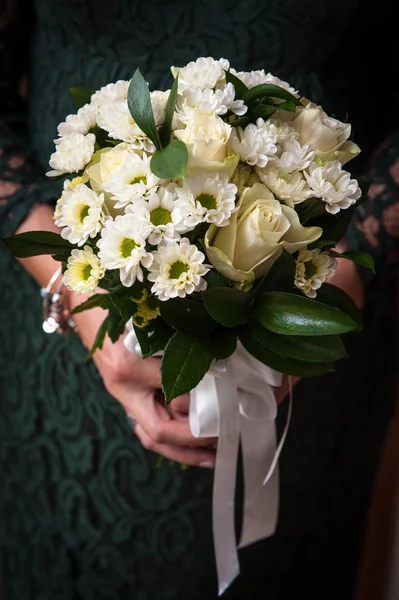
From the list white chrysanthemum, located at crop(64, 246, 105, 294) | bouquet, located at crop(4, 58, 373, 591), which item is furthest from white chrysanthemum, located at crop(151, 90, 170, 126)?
white chrysanthemum, located at crop(64, 246, 105, 294)

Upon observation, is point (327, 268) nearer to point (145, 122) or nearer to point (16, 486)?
point (145, 122)

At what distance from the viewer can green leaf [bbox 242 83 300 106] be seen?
458 mm

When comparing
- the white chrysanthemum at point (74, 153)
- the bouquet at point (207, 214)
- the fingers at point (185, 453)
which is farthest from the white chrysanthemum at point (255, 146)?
the fingers at point (185, 453)

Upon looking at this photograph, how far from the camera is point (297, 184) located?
1.41ft

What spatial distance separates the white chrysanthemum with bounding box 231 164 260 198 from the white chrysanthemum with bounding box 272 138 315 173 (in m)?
0.02

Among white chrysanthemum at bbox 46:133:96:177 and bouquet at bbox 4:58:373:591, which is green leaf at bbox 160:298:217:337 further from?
white chrysanthemum at bbox 46:133:96:177

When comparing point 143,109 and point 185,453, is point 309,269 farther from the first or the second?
point 185,453

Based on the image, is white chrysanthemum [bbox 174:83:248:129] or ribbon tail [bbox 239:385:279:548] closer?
white chrysanthemum [bbox 174:83:248:129]

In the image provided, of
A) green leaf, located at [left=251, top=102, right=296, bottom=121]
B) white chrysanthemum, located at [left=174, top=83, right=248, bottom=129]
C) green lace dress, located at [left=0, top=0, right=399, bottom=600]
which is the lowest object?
green lace dress, located at [left=0, top=0, right=399, bottom=600]

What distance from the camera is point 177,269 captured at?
409mm

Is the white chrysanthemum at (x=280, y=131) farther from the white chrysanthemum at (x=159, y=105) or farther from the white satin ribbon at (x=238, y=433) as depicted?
the white satin ribbon at (x=238, y=433)

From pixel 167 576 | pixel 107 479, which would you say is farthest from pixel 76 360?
pixel 167 576

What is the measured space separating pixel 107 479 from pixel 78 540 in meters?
0.10

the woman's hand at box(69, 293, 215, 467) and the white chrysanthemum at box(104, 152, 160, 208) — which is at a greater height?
the white chrysanthemum at box(104, 152, 160, 208)
